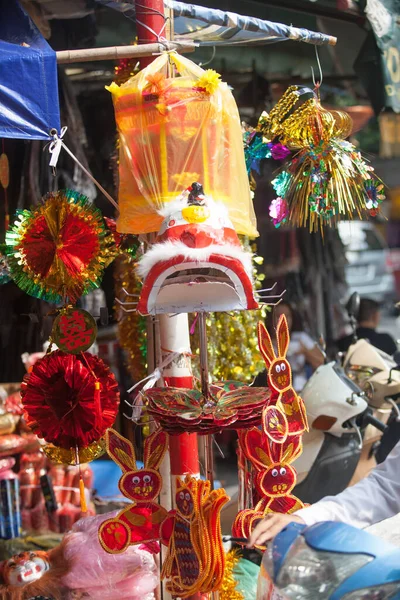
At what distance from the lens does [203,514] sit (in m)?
2.71

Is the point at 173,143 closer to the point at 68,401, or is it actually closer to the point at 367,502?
the point at 68,401

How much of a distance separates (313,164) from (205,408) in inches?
40.1

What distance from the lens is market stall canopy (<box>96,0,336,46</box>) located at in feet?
11.2

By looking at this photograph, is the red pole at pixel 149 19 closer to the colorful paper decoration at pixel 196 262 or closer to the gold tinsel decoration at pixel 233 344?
the colorful paper decoration at pixel 196 262

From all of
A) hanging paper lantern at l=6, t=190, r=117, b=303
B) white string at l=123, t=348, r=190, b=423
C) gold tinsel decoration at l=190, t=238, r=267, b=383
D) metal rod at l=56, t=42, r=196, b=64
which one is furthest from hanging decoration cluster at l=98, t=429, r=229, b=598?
metal rod at l=56, t=42, r=196, b=64

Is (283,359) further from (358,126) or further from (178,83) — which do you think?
(358,126)

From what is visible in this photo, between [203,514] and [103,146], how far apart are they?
9.16 ft

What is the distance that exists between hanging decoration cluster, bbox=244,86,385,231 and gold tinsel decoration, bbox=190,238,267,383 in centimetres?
67

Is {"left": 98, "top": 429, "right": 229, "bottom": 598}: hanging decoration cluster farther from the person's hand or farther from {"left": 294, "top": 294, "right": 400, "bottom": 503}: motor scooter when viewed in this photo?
{"left": 294, "top": 294, "right": 400, "bottom": 503}: motor scooter

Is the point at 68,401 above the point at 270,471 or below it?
above

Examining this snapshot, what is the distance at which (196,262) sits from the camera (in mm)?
2682

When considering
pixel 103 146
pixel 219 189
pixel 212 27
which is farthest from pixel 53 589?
pixel 103 146

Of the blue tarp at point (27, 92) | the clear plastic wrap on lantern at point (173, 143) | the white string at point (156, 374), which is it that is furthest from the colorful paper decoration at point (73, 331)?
the blue tarp at point (27, 92)

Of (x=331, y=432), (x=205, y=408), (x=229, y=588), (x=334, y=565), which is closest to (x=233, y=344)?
(x=331, y=432)
